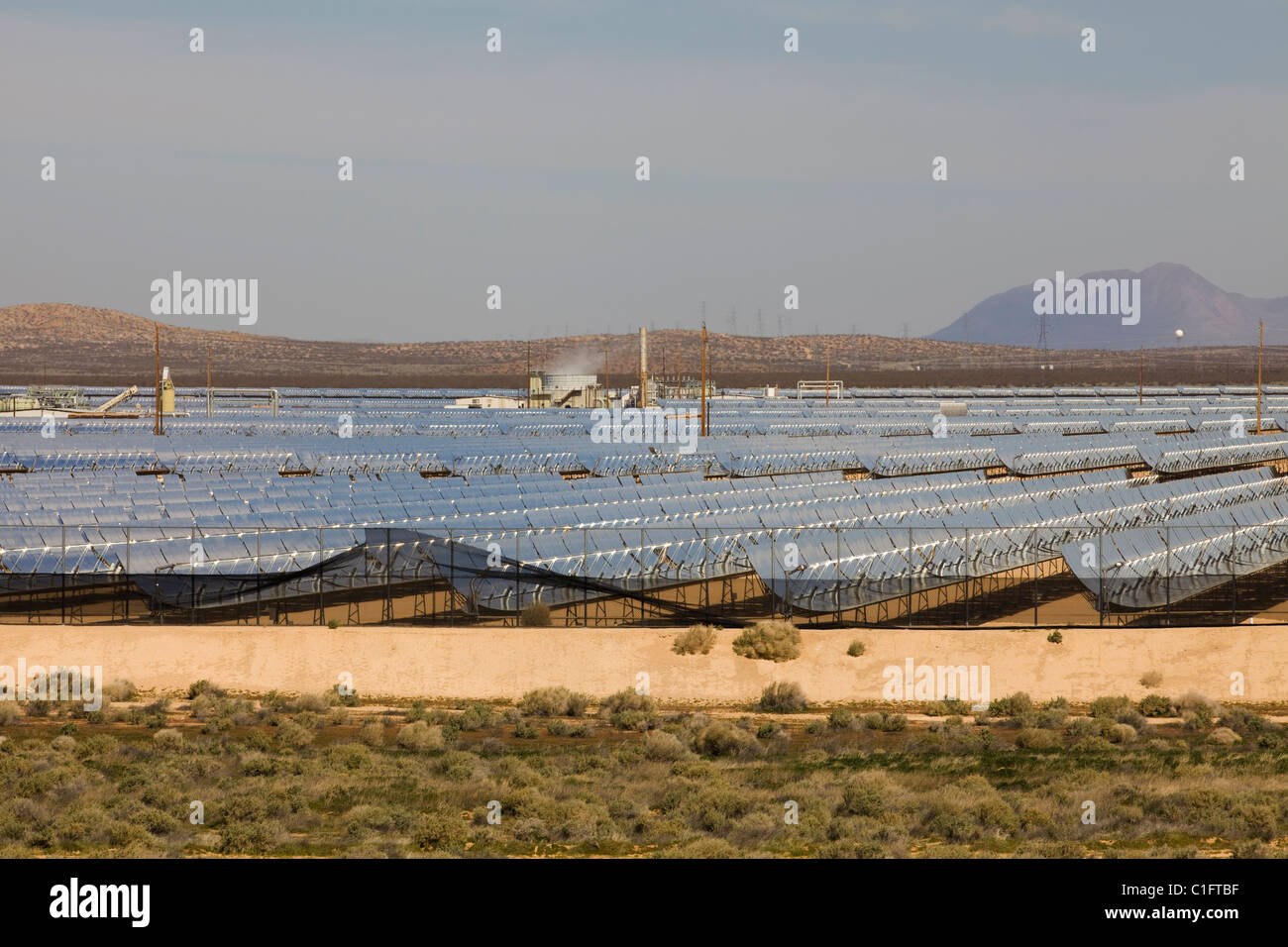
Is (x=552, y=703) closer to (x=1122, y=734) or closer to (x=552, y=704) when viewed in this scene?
(x=552, y=704)

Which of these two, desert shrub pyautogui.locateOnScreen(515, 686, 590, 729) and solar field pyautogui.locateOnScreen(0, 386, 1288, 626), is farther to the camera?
solar field pyautogui.locateOnScreen(0, 386, 1288, 626)

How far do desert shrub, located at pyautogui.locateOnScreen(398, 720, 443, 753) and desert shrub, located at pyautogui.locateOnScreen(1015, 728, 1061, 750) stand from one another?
9941mm

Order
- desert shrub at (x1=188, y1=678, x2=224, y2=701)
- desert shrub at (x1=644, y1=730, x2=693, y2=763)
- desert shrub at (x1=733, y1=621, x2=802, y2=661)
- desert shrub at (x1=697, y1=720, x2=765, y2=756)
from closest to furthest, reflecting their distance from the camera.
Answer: desert shrub at (x1=644, y1=730, x2=693, y2=763), desert shrub at (x1=697, y1=720, x2=765, y2=756), desert shrub at (x1=188, y1=678, x2=224, y2=701), desert shrub at (x1=733, y1=621, x2=802, y2=661)

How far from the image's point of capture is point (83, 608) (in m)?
30.2

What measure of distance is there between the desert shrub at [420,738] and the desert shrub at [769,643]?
7.04 m

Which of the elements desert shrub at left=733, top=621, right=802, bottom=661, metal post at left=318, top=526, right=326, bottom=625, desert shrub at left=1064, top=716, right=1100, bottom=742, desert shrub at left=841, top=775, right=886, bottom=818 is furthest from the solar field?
desert shrub at left=841, top=775, right=886, bottom=818

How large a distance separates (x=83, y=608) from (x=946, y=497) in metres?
25.6

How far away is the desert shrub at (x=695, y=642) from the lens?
28078 millimetres

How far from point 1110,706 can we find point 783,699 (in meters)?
6.28

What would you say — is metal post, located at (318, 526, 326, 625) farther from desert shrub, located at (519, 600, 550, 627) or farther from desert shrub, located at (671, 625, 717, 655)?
desert shrub, located at (671, 625, 717, 655)

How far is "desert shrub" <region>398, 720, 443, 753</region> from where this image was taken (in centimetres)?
2312

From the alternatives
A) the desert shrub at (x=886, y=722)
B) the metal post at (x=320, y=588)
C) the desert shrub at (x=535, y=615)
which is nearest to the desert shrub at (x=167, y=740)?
the metal post at (x=320, y=588)
